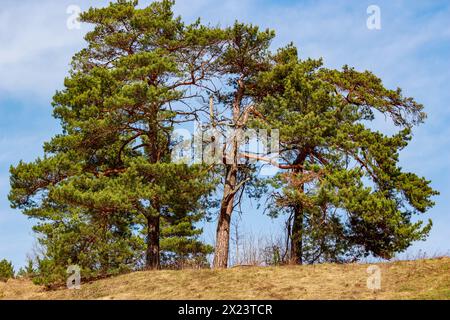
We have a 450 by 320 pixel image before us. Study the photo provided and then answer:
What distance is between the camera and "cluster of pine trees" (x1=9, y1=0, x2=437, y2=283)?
68.0 feet

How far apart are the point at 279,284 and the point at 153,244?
6247 mm

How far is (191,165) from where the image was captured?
21.0 m

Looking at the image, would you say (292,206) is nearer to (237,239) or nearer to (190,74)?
(237,239)

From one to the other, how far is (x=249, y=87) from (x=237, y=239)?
19.1ft

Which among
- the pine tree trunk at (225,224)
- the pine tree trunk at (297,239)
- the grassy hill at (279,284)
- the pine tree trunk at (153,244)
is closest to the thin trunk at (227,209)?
the pine tree trunk at (225,224)

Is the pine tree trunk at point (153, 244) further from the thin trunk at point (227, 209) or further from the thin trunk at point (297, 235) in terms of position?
the thin trunk at point (297, 235)

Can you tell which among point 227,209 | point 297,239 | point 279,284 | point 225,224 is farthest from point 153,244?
point 279,284

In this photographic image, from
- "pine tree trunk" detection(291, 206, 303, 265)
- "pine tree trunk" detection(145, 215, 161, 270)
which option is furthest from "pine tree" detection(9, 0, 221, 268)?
"pine tree trunk" detection(291, 206, 303, 265)

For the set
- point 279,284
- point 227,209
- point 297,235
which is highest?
point 227,209

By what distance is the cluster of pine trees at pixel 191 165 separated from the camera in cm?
2072

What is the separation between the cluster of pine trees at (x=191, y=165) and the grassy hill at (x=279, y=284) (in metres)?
1.69

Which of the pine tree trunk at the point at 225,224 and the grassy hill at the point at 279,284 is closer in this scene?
the grassy hill at the point at 279,284

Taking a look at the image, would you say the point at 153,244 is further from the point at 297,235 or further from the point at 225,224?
the point at 297,235
